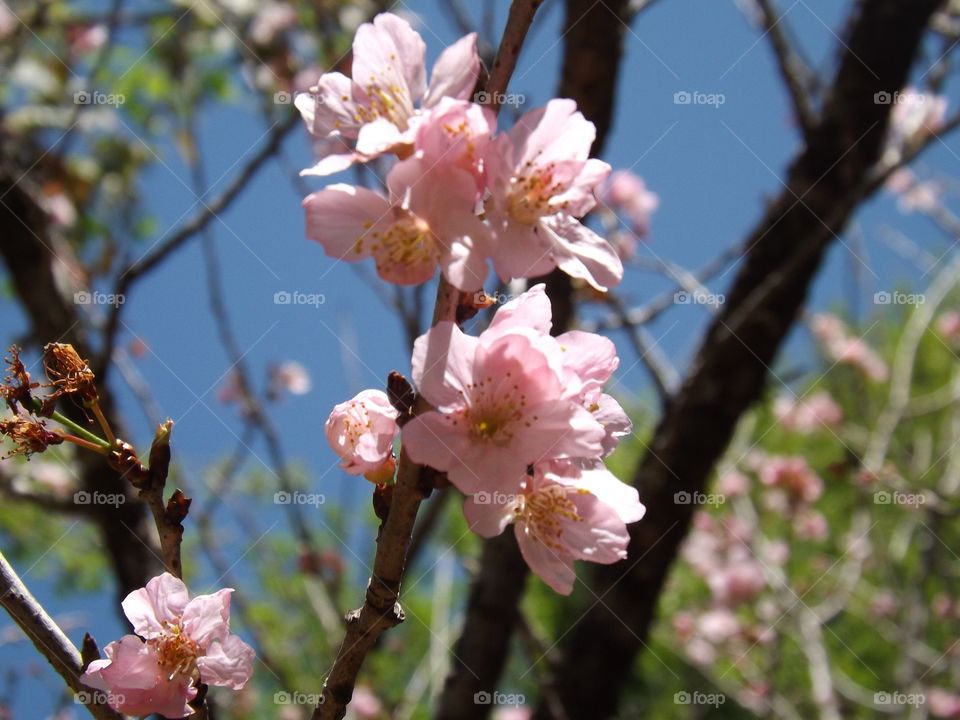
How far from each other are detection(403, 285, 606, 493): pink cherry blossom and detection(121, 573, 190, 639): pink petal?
0.36 m

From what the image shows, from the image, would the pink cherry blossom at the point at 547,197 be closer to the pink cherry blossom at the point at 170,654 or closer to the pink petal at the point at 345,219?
the pink petal at the point at 345,219

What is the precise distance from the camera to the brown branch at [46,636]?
792 millimetres

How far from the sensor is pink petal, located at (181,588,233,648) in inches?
35.0

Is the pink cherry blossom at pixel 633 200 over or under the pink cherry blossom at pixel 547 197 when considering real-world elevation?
under

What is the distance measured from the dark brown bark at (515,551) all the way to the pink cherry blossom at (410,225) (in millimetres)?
1201

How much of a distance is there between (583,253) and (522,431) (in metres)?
0.22
